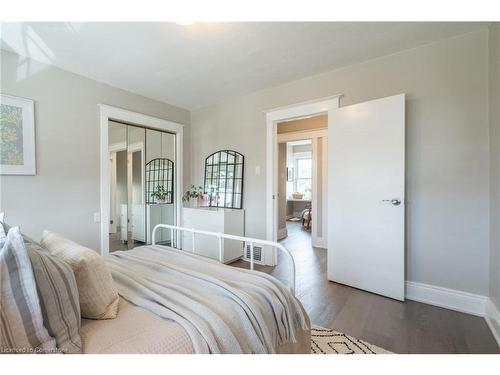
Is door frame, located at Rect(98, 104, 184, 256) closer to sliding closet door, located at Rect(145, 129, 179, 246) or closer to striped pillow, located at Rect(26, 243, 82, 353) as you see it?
sliding closet door, located at Rect(145, 129, 179, 246)

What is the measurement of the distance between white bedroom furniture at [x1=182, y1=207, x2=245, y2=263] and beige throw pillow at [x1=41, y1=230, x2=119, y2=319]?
2.13 metres

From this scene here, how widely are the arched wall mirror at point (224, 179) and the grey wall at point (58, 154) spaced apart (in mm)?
1510

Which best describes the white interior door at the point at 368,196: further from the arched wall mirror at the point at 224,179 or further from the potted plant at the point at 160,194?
the potted plant at the point at 160,194

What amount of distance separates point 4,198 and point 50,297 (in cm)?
216

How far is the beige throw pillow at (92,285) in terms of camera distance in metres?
0.89

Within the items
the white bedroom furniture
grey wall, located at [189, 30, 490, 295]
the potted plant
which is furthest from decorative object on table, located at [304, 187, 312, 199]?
grey wall, located at [189, 30, 490, 295]

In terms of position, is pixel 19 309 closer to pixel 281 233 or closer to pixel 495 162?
pixel 495 162

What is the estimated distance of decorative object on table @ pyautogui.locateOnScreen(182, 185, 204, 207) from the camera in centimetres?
373

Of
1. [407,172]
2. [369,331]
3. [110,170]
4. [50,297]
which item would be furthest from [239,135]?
[50,297]

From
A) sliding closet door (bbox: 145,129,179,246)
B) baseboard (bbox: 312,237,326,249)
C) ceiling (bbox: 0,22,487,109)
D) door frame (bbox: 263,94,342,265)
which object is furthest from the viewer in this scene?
baseboard (bbox: 312,237,326,249)

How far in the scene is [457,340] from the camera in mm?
1608

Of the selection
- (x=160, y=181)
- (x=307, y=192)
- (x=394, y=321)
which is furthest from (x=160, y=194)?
(x=307, y=192)

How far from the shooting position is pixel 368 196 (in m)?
2.33
